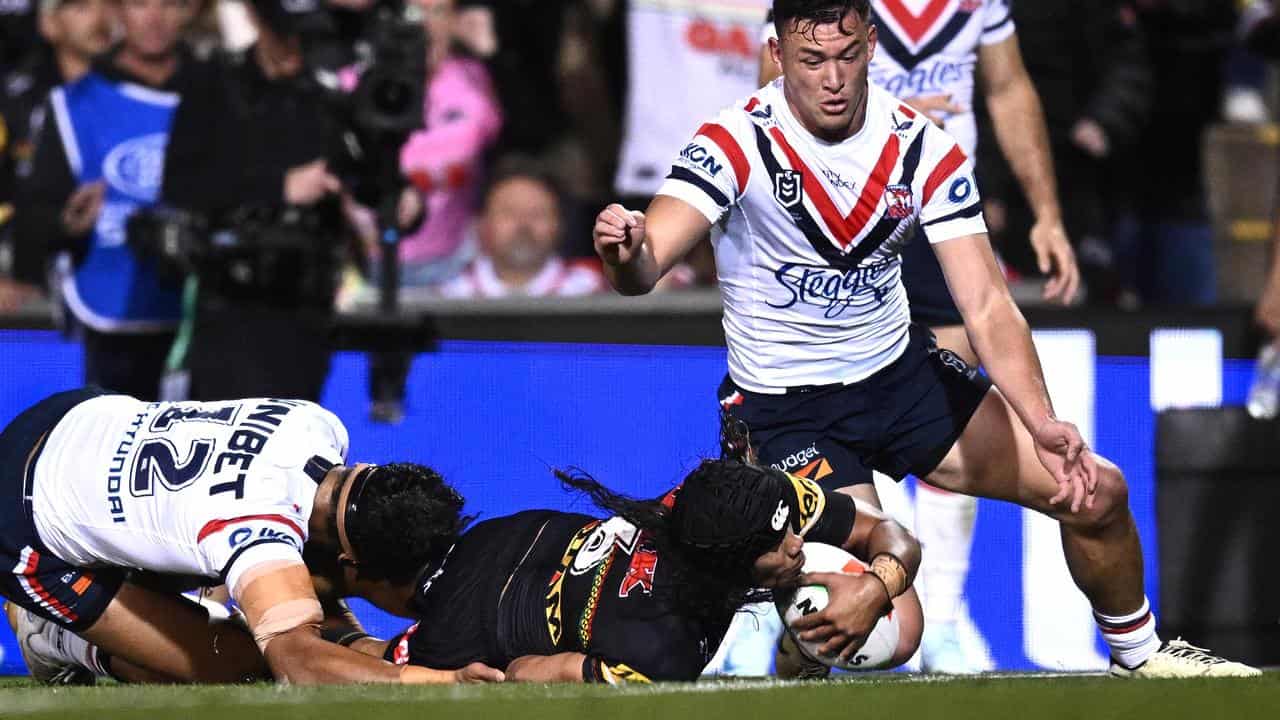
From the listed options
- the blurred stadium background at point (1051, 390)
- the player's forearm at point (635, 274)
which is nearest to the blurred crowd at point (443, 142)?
the blurred stadium background at point (1051, 390)

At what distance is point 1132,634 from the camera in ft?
18.2

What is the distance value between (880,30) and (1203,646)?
2.54m

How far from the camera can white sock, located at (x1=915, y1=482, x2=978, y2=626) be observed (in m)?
6.82

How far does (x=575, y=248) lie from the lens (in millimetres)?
9289

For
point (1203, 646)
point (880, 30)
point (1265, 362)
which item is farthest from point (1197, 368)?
point (880, 30)

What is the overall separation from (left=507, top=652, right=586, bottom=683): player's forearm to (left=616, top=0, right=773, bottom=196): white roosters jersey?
13.6 ft

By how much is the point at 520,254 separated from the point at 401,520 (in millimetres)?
3861

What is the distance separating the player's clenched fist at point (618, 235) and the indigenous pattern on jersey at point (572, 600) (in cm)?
80

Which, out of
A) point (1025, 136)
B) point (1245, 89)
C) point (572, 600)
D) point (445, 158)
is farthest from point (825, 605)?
point (1245, 89)

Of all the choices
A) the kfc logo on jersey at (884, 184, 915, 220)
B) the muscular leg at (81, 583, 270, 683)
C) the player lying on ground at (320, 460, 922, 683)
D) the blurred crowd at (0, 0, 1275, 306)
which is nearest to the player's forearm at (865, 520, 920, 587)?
the player lying on ground at (320, 460, 922, 683)

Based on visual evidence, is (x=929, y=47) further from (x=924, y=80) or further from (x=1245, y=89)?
(x=1245, y=89)

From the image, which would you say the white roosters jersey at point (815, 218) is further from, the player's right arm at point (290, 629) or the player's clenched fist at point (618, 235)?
the player's right arm at point (290, 629)

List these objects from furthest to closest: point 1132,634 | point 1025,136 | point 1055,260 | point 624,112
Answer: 1. point 624,112
2. point 1025,136
3. point 1055,260
4. point 1132,634

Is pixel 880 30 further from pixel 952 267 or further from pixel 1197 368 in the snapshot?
pixel 1197 368
